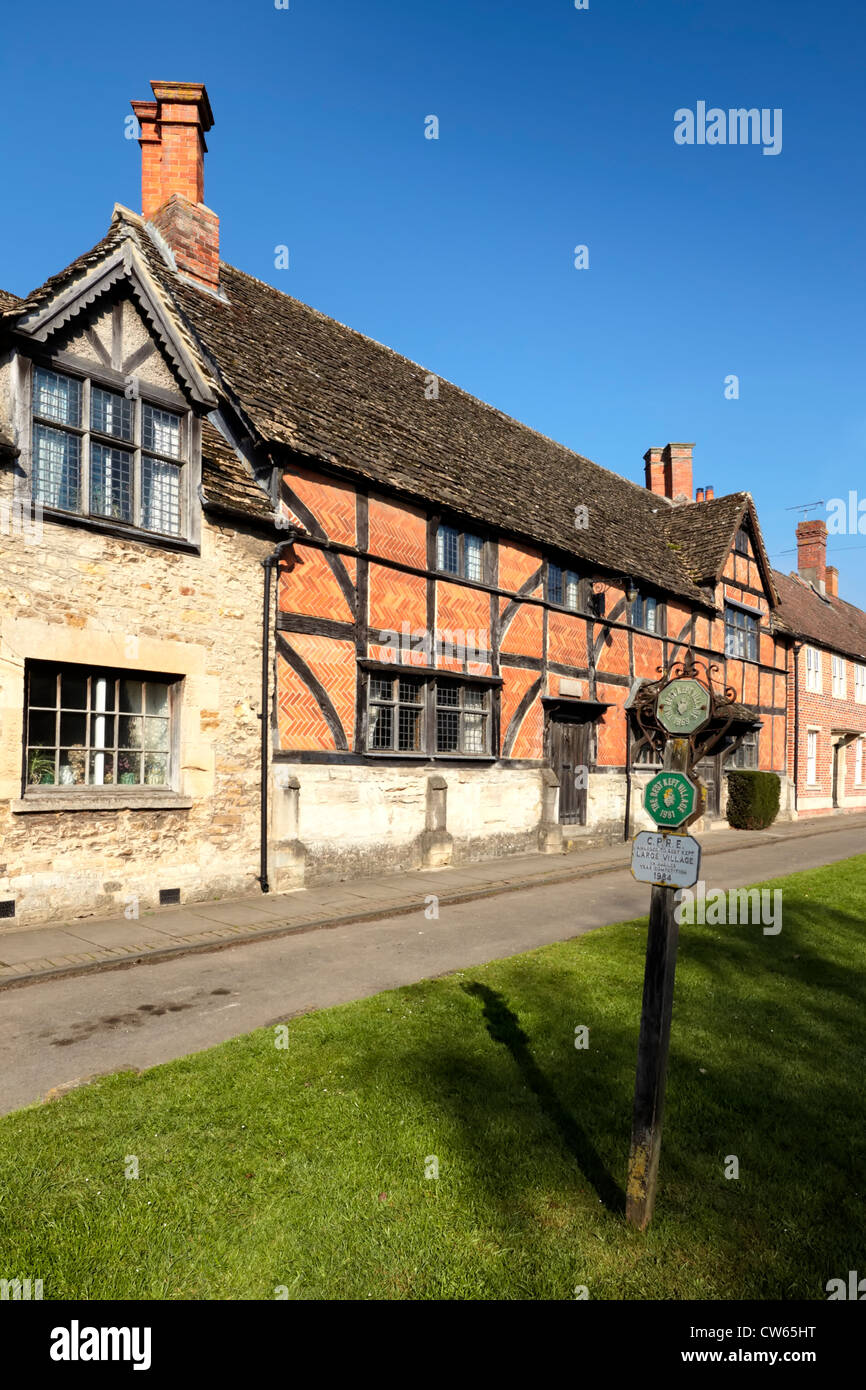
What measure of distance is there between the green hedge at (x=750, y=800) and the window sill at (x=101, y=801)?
18.6 metres

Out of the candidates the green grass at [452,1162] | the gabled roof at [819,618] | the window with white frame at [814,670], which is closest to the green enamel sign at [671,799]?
the green grass at [452,1162]

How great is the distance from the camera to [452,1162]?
162 inches

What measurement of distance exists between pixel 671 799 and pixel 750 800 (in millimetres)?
22219

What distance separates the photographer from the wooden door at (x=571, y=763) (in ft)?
58.1

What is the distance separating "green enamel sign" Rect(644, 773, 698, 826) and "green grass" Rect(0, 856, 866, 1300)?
1.87m

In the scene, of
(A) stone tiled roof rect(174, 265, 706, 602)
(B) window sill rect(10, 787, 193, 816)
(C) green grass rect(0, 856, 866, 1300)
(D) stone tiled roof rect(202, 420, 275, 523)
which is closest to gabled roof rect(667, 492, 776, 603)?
(A) stone tiled roof rect(174, 265, 706, 602)

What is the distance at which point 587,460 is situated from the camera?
26.8 meters

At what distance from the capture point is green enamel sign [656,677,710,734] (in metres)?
3.64

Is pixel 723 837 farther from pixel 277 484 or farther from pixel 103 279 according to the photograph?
pixel 103 279

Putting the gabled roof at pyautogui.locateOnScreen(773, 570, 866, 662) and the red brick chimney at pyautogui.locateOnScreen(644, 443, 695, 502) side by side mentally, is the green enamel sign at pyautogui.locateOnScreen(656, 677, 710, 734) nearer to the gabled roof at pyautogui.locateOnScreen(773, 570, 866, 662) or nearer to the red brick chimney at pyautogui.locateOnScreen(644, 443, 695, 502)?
the gabled roof at pyautogui.locateOnScreen(773, 570, 866, 662)

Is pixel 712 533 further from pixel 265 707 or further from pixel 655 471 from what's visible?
pixel 265 707

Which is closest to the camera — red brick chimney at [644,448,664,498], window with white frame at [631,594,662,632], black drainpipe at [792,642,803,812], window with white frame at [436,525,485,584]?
window with white frame at [436,525,485,584]

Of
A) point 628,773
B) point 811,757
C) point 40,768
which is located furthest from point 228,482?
point 811,757

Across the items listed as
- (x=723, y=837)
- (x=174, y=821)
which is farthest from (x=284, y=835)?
(x=723, y=837)
